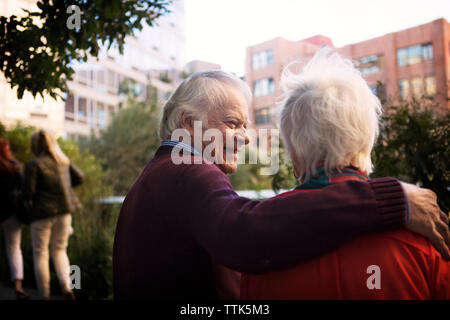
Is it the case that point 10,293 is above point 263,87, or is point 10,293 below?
below

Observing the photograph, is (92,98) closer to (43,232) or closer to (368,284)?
(43,232)

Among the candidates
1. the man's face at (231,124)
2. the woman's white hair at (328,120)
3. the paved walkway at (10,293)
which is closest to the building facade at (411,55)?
the paved walkway at (10,293)

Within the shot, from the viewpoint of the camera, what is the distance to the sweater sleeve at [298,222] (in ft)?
3.84

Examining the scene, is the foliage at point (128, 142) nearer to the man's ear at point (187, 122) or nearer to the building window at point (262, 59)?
the man's ear at point (187, 122)

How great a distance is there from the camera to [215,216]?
1267mm

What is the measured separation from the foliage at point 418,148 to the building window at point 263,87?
3722cm

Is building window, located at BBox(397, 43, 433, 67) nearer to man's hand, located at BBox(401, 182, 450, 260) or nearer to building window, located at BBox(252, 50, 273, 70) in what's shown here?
building window, located at BBox(252, 50, 273, 70)

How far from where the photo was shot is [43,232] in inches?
188

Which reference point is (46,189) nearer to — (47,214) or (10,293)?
(47,214)

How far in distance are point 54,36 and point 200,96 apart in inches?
48.9

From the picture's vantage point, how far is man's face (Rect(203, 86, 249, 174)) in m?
1.80

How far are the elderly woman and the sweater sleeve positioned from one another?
1.2 inches

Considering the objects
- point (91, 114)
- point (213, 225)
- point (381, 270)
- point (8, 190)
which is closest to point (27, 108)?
point (91, 114)
